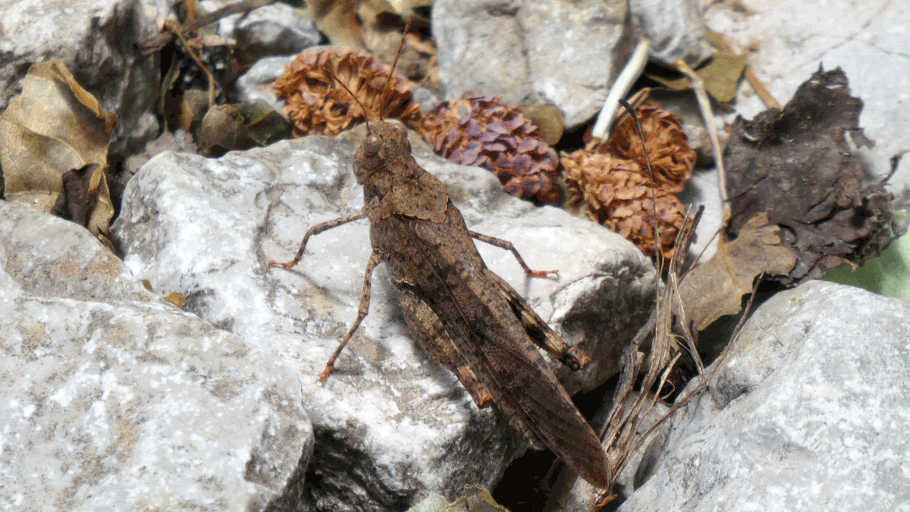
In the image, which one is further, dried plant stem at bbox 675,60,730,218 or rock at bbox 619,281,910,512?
dried plant stem at bbox 675,60,730,218

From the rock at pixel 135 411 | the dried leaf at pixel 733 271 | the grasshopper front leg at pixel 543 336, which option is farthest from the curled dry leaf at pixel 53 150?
the dried leaf at pixel 733 271

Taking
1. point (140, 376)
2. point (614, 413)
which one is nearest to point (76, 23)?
point (140, 376)

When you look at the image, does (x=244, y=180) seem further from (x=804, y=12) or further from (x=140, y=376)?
(x=804, y=12)

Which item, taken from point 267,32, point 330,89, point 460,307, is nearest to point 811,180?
point 460,307

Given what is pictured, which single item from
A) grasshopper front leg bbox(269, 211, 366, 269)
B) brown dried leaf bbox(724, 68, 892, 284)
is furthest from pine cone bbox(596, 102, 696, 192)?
grasshopper front leg bbox(269, 211, 366, 269)

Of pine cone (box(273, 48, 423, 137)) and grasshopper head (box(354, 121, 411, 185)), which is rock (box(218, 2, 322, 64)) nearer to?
pine cone (box(273, 48, 423, 137))

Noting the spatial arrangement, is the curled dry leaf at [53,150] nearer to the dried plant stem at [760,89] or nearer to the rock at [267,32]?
the rock at [267,32]
